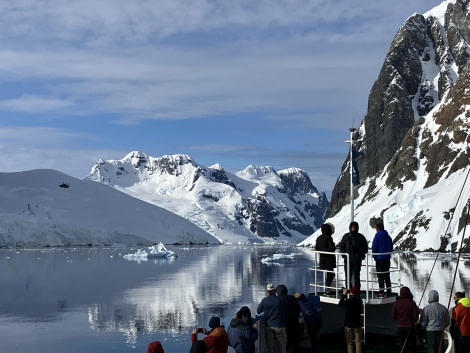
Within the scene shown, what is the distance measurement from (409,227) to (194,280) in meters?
89.0

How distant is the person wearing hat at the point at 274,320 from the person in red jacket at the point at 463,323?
4.64 m

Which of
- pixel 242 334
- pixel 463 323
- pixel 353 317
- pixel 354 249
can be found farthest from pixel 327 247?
pixel 242 334

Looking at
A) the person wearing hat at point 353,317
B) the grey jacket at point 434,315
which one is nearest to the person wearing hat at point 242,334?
the person wearing hat at point 353,317

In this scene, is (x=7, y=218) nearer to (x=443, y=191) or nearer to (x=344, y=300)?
(x=443, y=191)

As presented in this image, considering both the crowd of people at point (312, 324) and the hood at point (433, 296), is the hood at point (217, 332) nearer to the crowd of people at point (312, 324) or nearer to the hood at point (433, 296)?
the crowd of people at point (312, 324)

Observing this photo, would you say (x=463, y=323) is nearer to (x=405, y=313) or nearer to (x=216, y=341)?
(x=405, y=313)

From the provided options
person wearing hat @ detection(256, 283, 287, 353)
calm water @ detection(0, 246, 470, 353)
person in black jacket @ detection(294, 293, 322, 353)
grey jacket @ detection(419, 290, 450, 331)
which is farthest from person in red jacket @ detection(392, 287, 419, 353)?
calm water @ detection(0, 246, 470, 353)

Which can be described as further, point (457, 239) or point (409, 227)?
point (409, 227)

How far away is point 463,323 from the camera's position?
52.9ft

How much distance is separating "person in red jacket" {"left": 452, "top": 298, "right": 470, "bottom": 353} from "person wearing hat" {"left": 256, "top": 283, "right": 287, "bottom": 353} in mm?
4642

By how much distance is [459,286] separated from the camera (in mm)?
48500

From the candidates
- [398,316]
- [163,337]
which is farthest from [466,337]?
[163,337]

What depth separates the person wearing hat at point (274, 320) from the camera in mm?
17375

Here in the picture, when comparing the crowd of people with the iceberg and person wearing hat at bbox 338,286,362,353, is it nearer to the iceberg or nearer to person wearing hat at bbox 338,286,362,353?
person wearing hat at bbox 338,286,362,353
